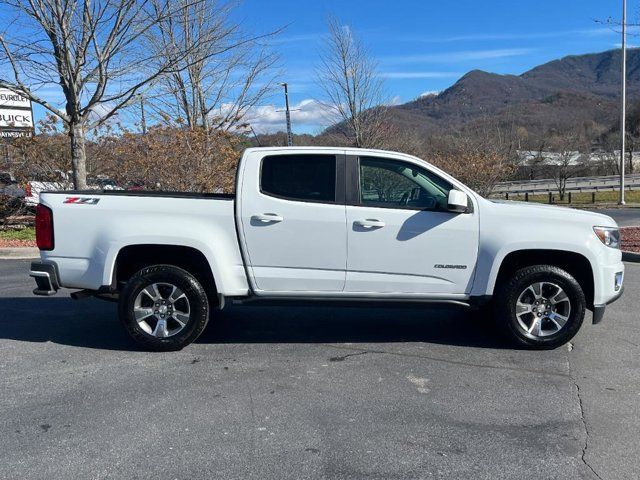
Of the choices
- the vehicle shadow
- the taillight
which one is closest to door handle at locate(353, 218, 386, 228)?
the vehicle shadow

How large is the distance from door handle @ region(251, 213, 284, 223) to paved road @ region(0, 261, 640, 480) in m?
1.22

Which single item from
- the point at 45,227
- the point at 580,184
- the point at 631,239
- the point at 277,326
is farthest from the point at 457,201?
the point at 580,184

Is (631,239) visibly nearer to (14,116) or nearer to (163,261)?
(163,261)

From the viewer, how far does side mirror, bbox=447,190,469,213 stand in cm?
488

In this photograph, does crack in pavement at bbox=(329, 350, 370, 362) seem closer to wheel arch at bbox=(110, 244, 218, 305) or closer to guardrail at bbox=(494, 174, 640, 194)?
wheel arch at bbox=(110, 244, 218, 305)

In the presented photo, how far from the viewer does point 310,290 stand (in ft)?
16.9

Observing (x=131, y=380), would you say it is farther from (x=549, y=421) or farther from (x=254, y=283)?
(x=549, y=421)

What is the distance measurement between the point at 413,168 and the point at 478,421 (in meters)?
2.35

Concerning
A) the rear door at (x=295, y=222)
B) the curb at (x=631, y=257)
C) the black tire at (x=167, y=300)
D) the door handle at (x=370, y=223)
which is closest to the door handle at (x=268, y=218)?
the rear door at (x=295, y=222)

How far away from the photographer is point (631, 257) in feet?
33.3

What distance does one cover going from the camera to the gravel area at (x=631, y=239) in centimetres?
1090

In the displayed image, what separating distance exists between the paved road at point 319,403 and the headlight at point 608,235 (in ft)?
3.25

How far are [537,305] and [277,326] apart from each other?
263 cm

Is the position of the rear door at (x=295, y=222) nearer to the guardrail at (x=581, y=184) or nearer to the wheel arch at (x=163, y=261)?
the wheel arch at (x=163, y=261)
